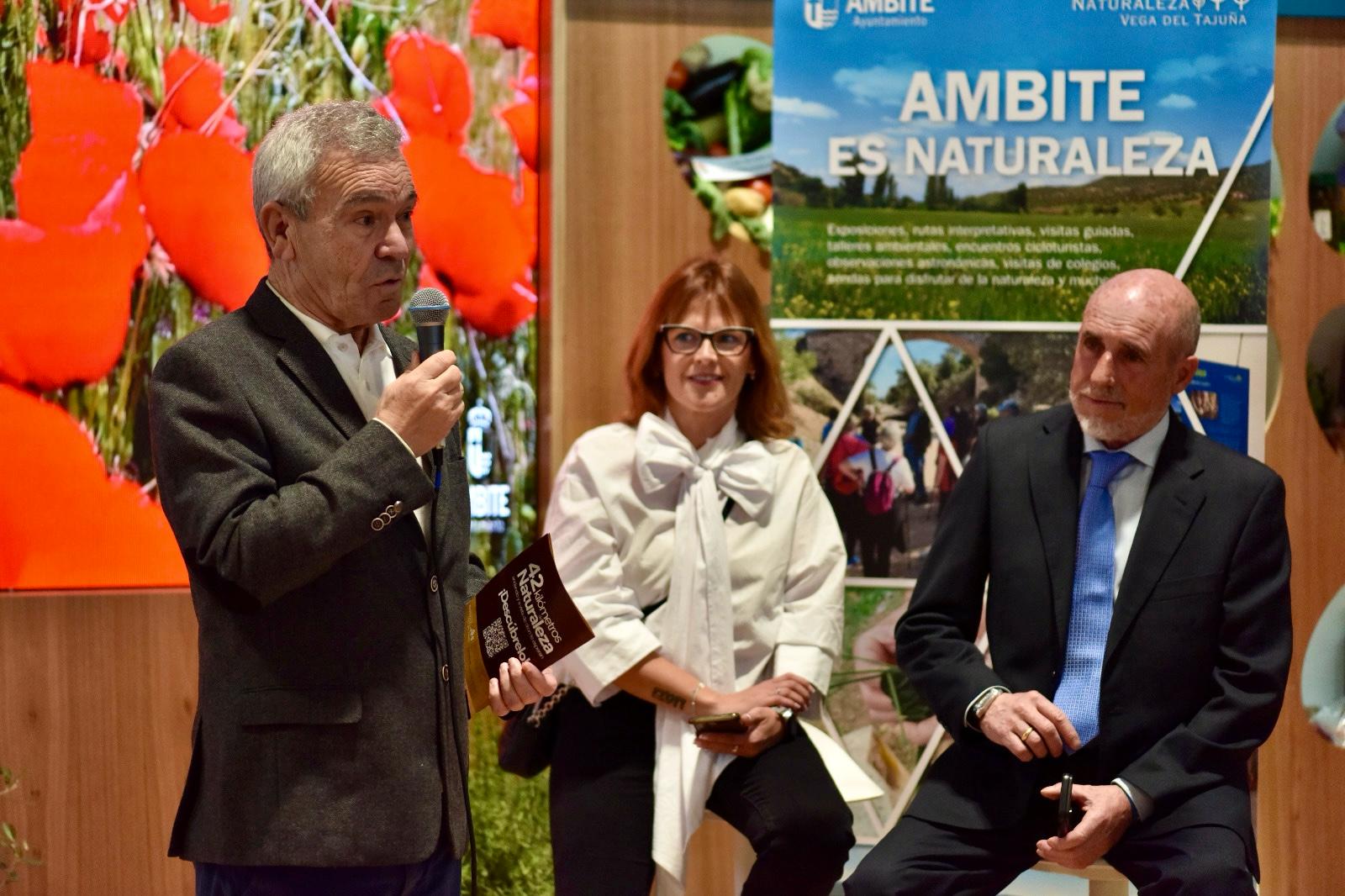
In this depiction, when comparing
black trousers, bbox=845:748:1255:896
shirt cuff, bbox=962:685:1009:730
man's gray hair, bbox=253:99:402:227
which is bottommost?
black trousers, bbox=845:748:1255:896

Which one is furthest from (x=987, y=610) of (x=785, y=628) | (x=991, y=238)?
(x=991, y=238)

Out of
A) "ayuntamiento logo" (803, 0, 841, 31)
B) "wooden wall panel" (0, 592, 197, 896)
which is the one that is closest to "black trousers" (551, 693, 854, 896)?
"wooden wall panel" (0, 592, 197, 896)

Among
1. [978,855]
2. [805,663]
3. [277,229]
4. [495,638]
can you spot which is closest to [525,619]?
[495,638]

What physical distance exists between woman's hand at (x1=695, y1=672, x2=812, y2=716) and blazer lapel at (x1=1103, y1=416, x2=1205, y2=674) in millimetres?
736

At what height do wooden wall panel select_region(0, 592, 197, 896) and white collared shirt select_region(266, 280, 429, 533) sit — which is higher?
white collared shirt select_region(266, 280, 429, 533)

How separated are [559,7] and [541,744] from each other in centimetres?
201

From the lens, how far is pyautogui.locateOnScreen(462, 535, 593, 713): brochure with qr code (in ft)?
6.04

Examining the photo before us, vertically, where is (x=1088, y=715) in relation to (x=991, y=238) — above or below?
below

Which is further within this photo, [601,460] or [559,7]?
[559,7]

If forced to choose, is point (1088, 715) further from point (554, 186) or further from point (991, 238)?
point (554, 186)

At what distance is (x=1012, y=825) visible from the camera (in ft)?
9.12

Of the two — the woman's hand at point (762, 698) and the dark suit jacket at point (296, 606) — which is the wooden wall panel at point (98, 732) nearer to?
the woman's hand at point (762, 698)

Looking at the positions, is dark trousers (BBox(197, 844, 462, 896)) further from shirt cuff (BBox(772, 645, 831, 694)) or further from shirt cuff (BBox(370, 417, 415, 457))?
shirt cuff (BBox(772, 645, 831, 694))

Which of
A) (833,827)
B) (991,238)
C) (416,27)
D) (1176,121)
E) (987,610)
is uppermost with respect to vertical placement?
(416,27)
